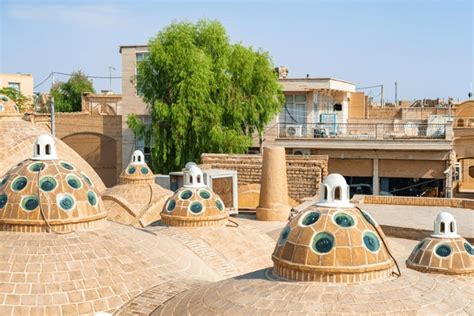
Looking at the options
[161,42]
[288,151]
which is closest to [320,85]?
[288,151]

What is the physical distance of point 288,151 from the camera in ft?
88.3

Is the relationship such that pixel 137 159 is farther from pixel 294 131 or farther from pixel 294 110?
pixel 294 110

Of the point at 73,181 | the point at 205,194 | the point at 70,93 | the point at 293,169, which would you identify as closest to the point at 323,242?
the point at 73,181

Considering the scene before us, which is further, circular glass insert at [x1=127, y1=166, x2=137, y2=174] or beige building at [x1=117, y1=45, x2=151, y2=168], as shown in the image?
beige building at [x1=117, y1=45, x2=151, y2=168]

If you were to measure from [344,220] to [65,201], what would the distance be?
4034 mm

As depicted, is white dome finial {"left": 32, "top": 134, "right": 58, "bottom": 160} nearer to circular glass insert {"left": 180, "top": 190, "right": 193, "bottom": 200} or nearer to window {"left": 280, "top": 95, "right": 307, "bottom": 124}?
circular glass insert {"left": 180, "top": 190, "right": 193, "bottom": 200}

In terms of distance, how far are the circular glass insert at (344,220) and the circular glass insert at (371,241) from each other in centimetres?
20

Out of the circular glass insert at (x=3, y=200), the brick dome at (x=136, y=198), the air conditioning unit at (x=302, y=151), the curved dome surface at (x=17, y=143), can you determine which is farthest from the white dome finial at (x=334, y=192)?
the air conditioning unit at (x=302, y=151)

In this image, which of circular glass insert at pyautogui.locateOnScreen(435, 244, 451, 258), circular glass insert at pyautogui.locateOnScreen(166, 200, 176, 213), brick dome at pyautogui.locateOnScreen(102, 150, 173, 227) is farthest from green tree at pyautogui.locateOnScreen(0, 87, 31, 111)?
circular glass insert at pyautogui.locateOnScreen(435, 244, 451, 258)

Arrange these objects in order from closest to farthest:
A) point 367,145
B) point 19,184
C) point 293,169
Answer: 1. point 19,184
2. point 293,169
3. point 367,145

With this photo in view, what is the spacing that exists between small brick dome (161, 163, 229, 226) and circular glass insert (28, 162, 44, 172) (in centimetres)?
346

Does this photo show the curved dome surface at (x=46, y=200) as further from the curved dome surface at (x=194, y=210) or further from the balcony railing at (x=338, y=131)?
the balcony railing at (x=338, y=131)

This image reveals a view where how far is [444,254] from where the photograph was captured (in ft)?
33.2

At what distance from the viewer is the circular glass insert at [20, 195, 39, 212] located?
8773 mm
